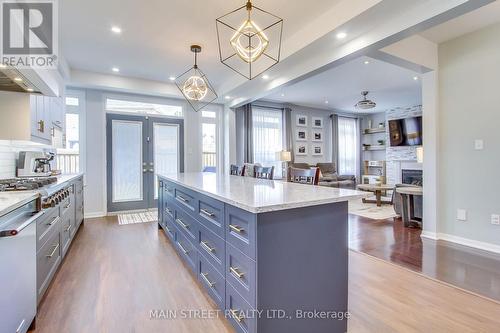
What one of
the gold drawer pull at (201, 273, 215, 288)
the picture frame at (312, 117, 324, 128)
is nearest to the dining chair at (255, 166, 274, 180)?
the gold drawer pull at (201, 273, 215, 288)

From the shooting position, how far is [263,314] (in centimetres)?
132

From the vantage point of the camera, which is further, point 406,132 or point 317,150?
point 317,150

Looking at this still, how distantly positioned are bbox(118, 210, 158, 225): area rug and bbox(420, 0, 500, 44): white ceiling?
17.3ft

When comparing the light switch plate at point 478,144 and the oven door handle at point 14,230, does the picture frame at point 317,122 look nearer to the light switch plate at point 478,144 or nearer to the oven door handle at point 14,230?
A: the light switch plate at point 478,144

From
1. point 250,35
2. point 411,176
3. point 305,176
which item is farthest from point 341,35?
point 411,176

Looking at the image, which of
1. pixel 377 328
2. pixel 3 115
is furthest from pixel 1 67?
pixel 377 328

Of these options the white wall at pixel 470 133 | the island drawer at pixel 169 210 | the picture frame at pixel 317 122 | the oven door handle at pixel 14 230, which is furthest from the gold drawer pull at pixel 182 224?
the picture frame at pixel 317 122

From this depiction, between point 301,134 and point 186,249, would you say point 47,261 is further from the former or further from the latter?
point 301,134

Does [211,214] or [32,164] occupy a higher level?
[32,164]

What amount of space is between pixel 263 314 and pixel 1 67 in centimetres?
235

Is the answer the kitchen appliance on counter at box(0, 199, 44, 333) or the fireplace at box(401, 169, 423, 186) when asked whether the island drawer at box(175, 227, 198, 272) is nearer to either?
the kitchen appliance on counter at box(0, 199, 44, 333)

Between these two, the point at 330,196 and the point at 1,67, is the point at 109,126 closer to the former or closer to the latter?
the point at 1,67

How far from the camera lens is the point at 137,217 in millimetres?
4957

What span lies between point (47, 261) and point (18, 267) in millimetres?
768
